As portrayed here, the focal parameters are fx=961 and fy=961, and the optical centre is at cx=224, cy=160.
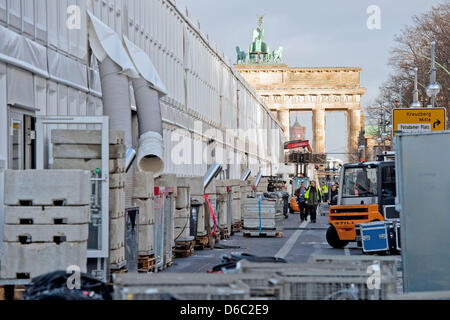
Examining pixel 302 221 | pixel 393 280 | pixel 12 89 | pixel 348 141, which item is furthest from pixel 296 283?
pixel 348 141

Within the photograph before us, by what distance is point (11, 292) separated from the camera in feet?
37.7

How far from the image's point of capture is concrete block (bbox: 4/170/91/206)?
11.3 m

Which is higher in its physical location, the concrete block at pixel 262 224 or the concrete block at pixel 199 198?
the concrete block at pixel 199 198

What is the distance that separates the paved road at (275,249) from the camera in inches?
755

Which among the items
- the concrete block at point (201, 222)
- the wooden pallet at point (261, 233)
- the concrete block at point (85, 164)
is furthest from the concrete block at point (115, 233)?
the wooden pallet at point (261, 233)

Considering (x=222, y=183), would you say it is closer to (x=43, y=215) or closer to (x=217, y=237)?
(x=217, y=237)

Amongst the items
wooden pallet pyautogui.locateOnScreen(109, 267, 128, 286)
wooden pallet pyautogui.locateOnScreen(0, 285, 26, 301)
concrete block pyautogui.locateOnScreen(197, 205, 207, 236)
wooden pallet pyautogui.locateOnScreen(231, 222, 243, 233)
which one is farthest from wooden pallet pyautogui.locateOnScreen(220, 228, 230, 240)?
wooden pallet pyautogui.locateOnScreen(0, 285, 26, 301)

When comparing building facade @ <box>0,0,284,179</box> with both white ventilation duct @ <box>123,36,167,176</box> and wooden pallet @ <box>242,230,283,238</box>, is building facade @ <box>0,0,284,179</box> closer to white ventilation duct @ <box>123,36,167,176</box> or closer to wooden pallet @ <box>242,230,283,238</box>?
white ventilation duct @ <box>123,36,167,176</box>

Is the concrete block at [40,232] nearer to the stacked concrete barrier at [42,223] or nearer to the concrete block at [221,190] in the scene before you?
the stacked concrete barrier at [42,223]

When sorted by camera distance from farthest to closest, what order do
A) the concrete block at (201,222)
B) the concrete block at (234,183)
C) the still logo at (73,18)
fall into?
the concrete block at (234,183) < the concrete block at (201,222) < the still logo at (73,18)

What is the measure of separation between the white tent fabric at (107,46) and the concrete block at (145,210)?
5322 millimetres

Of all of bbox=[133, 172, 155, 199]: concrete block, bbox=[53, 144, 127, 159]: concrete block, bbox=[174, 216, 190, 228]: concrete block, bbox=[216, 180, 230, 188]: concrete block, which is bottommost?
bbox=[174, 216, 190, 228]: concrete block

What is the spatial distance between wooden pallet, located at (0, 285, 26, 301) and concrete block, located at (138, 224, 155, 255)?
478 centimetres
